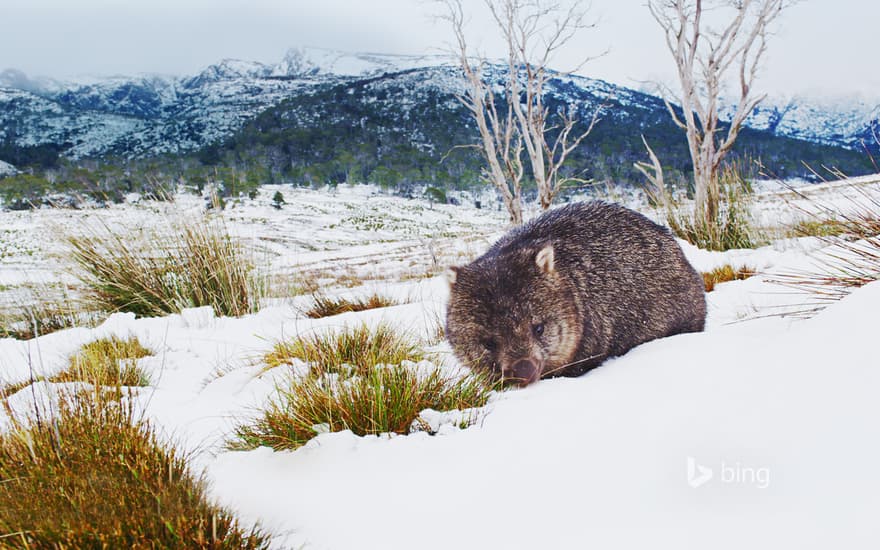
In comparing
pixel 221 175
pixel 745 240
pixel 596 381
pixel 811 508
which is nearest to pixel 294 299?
pixel 596 381

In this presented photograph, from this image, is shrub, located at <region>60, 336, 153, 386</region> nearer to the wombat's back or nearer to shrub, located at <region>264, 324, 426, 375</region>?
shrub, located at <region>264, 324, 426, 375</region>

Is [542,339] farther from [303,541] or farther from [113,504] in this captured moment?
[113,504]

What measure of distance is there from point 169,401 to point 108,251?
4.10 metres

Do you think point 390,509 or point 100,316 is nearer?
point 390,509

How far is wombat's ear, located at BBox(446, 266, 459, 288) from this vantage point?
125 inches

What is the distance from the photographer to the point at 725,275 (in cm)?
573

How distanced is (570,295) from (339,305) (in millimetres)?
3347

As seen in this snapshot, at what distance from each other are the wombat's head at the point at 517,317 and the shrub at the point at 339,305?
8.88 ft

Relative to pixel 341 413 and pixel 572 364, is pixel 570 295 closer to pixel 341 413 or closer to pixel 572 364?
pixel 572 364

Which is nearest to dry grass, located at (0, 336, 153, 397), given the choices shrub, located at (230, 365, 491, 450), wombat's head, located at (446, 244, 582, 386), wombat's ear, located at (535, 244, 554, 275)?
shrub, located at (230, 365, 491, 450)

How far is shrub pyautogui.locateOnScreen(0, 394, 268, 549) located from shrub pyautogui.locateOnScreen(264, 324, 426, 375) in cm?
120

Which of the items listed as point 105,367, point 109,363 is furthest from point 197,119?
point 105,367

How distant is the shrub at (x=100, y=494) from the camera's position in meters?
1.16

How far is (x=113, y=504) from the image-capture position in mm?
1262
